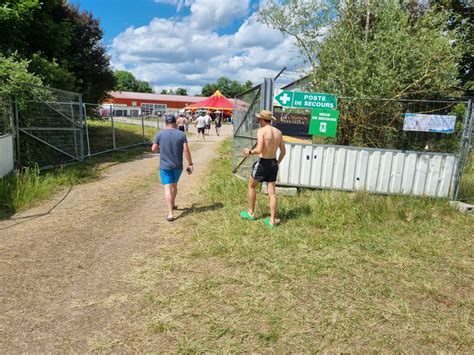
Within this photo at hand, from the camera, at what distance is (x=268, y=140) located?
16.7ft

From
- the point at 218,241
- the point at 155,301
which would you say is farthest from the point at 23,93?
the point at 155,301

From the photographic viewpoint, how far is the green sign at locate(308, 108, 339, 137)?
669cm

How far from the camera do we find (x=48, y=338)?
2715 mm

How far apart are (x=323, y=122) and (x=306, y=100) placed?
1.80 feet

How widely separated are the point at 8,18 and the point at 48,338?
27.0 ft

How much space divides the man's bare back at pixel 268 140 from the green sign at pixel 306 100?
176 centimetres

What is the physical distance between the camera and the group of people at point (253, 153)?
5141 mm

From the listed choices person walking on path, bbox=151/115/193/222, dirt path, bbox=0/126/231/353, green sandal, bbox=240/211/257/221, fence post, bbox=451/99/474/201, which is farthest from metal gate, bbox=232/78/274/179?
fence post, bbox=451/99/474/201

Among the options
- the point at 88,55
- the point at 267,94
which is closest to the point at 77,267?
the point at 267,94

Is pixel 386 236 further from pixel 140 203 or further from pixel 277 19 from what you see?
pixel 277 19

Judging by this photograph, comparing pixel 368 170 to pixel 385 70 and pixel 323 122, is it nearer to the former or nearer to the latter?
pixel 323 122

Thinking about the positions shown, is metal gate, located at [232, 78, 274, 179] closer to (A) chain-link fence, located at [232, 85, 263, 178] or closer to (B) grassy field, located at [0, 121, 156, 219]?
(A) chain-link fence, located at [232, 85, 263, 178]

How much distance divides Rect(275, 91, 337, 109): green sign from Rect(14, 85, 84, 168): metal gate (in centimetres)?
572

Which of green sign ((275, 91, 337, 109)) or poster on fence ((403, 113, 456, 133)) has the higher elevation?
green sign ((275, 91, 337, 109))
